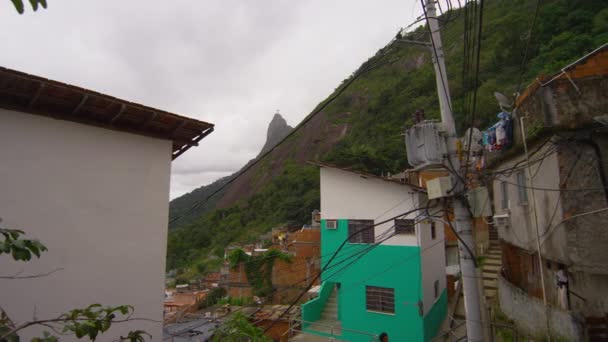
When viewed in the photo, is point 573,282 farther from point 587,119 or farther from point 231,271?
point 231,271

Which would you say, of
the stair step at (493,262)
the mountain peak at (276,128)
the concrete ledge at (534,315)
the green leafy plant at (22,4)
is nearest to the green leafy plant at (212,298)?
the stair step at (493,262)

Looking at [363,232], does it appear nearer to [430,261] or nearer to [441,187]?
[430,261]

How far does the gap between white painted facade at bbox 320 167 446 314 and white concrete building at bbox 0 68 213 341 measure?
858cm

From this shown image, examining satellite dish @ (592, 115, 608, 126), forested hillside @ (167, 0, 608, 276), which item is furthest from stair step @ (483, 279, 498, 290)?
satellite dish @ (592, 115, 608, 126)

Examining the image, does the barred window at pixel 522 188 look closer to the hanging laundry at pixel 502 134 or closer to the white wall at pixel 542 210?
the white wall at pixel 542 210

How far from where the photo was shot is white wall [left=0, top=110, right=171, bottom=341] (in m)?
4.05

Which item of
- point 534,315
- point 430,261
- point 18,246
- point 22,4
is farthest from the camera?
point 430,261

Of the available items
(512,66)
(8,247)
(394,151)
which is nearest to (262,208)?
(394,151)

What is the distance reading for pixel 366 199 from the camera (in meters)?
12.8

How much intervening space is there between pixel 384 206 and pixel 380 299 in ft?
11.1

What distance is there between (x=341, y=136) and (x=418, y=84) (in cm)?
2085

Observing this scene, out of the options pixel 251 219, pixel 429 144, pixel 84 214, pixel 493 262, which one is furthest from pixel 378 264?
pixel 251 219

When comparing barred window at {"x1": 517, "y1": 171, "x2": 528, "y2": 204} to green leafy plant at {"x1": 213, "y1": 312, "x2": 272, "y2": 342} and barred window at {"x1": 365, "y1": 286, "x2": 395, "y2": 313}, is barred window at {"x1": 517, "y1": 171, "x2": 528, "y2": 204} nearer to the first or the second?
barred window at {"x1": 365, "y1": 286, "x2": 395, "y2": 313}

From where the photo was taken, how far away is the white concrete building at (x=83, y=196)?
13.2ft
